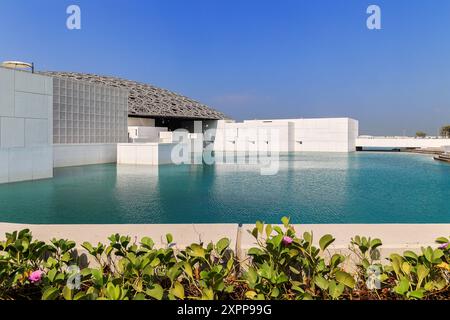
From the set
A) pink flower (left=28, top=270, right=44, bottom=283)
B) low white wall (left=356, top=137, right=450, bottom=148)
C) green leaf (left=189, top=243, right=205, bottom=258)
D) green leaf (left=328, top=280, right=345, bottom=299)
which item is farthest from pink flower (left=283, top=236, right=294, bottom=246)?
low white wall (left=356, top=137, right=450, bottom=148)

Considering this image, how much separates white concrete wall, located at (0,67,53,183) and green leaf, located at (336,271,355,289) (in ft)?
46.3

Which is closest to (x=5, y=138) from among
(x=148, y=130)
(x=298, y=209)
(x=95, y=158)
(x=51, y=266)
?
(x=95, y=158)

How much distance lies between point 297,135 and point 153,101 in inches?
882

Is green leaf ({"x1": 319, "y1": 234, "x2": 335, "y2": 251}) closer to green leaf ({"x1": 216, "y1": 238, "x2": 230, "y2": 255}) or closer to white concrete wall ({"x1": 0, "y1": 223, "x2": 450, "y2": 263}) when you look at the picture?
white concrete wall ({"x1": 0, "y1": 223, "x2": 450, "y2": 263})

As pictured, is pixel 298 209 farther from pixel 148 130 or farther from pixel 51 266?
pixel 148 130

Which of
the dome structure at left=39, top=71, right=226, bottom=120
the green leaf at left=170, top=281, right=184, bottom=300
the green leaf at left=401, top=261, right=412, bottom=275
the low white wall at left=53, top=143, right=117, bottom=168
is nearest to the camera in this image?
the green leaf at left=170, top=281, right=184, bottom=300

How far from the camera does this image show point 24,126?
45.3 feet

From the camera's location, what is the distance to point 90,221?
7.33m

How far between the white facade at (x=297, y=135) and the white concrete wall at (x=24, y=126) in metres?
33.9

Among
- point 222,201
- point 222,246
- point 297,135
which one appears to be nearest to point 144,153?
point 222,201

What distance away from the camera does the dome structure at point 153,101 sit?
48625 millimetres

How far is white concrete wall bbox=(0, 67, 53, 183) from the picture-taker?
13078 millimetres

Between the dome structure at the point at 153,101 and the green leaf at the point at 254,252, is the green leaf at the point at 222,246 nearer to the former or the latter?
the green leaf at the point at 254,252
